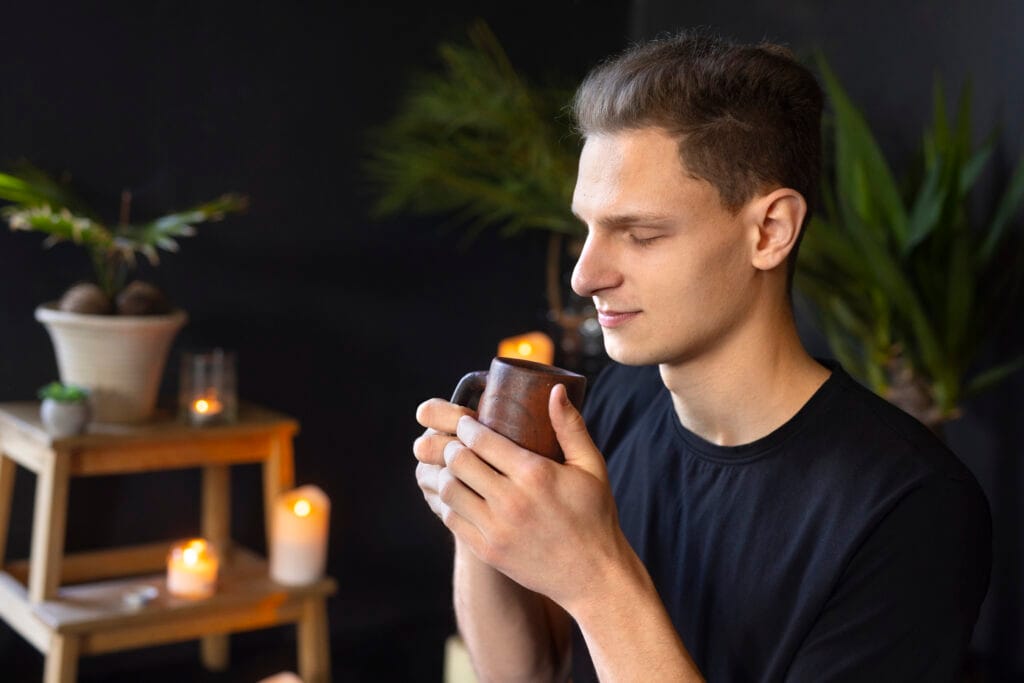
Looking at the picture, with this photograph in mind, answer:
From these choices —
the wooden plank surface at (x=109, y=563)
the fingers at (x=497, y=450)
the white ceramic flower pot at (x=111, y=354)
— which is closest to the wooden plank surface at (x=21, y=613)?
the wooden plank surface at (x=109, y=563)

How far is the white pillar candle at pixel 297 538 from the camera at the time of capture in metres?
2.78

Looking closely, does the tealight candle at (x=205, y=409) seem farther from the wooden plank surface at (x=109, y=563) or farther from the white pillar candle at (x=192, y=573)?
the wooden plank surface at (x=109, y=563)

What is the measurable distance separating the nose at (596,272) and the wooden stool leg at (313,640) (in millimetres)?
1748

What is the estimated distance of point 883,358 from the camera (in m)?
2.63

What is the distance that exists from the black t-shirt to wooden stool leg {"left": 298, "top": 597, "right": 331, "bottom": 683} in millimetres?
1488

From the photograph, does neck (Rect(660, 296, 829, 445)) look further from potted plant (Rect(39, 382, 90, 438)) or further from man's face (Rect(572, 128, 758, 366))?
potted plant (Rect(39, 382, 90, 438))

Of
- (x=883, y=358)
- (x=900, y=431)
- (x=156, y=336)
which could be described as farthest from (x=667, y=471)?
(x=156, y=336)

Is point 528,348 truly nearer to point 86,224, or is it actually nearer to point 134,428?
point 134,428

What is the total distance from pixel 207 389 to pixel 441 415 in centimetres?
166

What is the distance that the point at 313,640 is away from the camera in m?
2.85

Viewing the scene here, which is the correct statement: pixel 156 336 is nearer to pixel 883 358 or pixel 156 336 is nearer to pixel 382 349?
pixel 382 349

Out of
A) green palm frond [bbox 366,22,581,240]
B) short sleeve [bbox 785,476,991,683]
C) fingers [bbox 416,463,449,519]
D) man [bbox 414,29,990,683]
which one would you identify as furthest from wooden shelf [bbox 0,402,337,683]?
short sleeve [bbox 785,476,991,683]

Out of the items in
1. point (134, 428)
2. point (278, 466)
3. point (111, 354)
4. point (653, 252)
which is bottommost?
point (278, 466)

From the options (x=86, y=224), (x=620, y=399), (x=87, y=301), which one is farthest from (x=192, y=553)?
(x=620, y=399)
